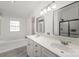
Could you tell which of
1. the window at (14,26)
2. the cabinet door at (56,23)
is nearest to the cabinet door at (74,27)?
the cabinet door at (56,23)

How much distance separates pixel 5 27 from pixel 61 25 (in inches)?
141

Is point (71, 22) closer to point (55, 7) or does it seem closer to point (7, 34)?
point (55, 7)

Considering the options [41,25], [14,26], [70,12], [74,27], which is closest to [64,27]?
[74,27]

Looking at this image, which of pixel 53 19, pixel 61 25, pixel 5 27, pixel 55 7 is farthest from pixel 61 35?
pixel 5 27

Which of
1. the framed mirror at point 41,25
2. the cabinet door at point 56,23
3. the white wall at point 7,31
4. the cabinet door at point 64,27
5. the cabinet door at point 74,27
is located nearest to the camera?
the cabinet door at point 74,27

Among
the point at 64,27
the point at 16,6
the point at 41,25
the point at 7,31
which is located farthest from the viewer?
the point at 7,31

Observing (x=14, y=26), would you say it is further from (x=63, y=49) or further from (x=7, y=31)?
(x=63, y=49)

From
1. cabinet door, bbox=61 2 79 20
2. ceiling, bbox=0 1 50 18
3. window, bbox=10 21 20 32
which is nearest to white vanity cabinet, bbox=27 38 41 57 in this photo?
cabinet door, bbox=61 2 79 20

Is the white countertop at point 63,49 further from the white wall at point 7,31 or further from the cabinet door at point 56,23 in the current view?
the white wall at point 7,31

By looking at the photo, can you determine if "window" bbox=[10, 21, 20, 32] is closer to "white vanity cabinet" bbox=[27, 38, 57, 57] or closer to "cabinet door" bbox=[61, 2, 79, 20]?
"white vanity cabinet" bbox=[27, 38, 57, 57]

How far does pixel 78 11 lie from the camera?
1.41 m

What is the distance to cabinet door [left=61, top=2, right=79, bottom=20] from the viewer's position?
1.46 meters

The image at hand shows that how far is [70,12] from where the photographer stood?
5.23 ft

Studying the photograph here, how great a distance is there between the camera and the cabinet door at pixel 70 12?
1.46 meters
